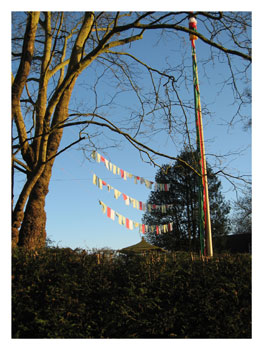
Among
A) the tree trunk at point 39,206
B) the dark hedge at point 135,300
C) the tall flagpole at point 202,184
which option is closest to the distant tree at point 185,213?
the tall flagpole at point 202,184

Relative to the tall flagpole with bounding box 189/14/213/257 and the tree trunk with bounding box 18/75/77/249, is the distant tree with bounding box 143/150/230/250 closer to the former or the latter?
the tall flagpole with bounding box 189/14/213/257

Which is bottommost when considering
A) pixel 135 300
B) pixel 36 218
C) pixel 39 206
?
pixel 135 300

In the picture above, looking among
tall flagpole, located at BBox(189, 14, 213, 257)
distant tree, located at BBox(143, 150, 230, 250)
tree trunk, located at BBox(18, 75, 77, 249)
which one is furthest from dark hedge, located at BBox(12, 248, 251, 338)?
distant tree, located at BBox(143, 150, 230, 250)

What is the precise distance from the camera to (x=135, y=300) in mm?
3578

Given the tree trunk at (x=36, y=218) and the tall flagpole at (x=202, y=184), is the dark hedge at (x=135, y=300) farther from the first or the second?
the tall flagpole at (x=202, y=184)

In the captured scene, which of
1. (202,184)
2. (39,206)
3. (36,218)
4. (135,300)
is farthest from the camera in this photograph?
(202,184)

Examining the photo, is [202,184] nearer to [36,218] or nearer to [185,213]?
[36,218]

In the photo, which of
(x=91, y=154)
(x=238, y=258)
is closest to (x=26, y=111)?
(x=91, y=154)

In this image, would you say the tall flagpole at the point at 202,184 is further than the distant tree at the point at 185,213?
No

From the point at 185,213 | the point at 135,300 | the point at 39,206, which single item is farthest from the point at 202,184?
the point at 185,213

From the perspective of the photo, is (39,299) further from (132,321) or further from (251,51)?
(251,51)

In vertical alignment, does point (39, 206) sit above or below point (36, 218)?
above

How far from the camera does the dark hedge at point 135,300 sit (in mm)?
3504
